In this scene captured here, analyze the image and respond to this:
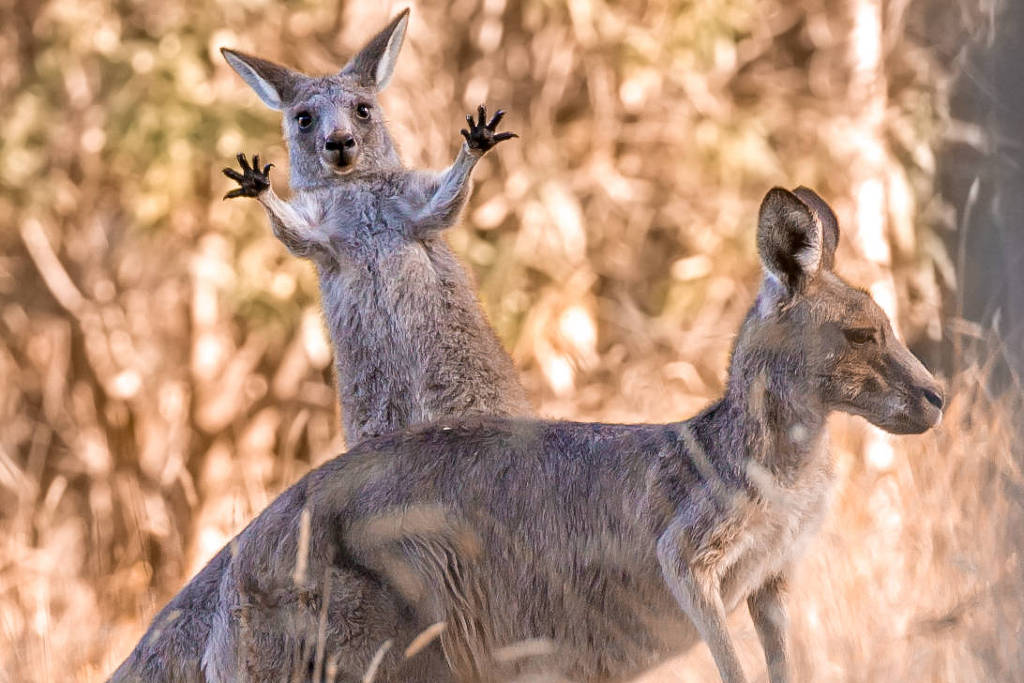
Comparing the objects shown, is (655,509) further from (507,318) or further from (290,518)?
(507,318)

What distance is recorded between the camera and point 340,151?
6.03m

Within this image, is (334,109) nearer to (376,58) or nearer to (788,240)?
(376,58)

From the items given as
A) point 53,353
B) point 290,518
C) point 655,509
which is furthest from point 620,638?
point 53,353

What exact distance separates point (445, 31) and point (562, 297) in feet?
5.06

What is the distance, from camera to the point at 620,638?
3.64 m

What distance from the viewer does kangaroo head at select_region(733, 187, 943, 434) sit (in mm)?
3447

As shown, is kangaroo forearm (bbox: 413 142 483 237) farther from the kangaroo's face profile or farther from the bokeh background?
the bokeh background

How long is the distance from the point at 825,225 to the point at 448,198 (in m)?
2.25

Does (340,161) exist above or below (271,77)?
below

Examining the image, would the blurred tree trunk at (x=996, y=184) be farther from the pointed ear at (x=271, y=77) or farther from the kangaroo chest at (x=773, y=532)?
the pointed ear at (x=271, y=77)

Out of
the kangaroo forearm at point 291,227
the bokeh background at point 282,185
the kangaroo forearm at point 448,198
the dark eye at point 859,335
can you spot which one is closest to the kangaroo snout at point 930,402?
the dark eye at point 859,335

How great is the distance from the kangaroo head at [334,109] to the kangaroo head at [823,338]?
281 centimetres

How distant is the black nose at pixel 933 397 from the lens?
342 centimetres

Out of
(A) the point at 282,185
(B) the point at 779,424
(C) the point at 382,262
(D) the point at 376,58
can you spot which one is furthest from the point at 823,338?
(A) the point at 282,185
